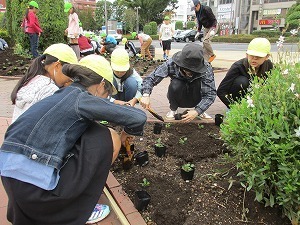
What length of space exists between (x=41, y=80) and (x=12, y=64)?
262 inches

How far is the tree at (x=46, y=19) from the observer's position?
884 cm

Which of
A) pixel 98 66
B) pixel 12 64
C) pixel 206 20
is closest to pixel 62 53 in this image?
pixel 98 66

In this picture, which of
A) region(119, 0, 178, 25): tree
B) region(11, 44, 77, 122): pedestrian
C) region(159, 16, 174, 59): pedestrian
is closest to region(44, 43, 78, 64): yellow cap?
region(11, 44, 77, 122): pedestrian

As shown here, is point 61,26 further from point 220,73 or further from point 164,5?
point 164,5

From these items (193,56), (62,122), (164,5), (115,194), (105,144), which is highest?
(164,5)

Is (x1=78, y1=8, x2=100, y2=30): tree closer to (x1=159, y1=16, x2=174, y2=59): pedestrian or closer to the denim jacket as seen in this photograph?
(x1=159, y1=16, x2=174, y2=59): pedestrian

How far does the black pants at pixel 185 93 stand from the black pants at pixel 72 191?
1880mm

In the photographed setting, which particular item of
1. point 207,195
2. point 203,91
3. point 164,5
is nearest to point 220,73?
point 203,91

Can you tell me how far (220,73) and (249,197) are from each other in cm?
589

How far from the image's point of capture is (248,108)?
6.27 feet

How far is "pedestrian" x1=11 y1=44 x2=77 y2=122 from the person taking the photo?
2.15 meters

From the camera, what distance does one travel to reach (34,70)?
2.25 m

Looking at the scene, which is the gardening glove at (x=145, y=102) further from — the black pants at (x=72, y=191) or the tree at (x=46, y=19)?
the tree at (x=46, y=19)

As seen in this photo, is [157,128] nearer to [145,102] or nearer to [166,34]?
[145,102]
